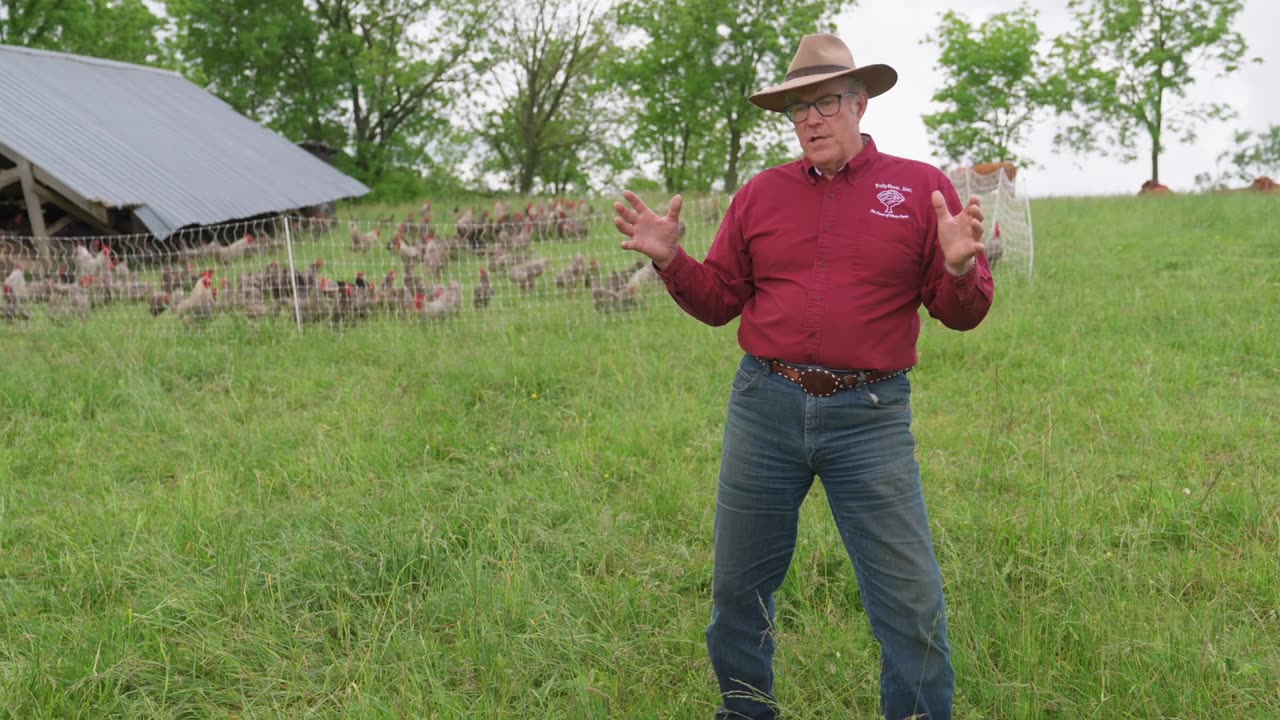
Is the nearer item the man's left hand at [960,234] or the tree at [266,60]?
the man's left hand at [960,234]

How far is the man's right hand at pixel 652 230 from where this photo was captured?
108 inches

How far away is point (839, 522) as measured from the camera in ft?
8.73

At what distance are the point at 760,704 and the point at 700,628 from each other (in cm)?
61

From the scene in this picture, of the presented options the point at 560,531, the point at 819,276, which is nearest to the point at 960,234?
the point at 819,276

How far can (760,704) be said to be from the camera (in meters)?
2.84

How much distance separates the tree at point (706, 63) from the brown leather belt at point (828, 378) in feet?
116

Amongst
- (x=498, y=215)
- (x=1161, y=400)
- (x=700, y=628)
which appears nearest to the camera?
(x=700, y=628)

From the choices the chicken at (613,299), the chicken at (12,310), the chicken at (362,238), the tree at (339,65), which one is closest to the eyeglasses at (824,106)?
the chicken at (613,299)

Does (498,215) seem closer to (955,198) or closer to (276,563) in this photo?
(276,563)

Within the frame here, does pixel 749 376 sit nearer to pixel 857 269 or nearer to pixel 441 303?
pixel 857 269

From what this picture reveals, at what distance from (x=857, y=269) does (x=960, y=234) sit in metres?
0.32

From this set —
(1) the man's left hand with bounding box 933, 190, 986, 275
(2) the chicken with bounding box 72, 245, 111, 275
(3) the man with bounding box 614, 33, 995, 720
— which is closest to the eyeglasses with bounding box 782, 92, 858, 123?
(3) the man with bounding box 614, 33, 995, 720

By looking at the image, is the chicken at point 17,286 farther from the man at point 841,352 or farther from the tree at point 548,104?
the tree at point 548,104

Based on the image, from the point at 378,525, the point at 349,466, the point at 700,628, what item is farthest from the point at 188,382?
the point at 700,628
